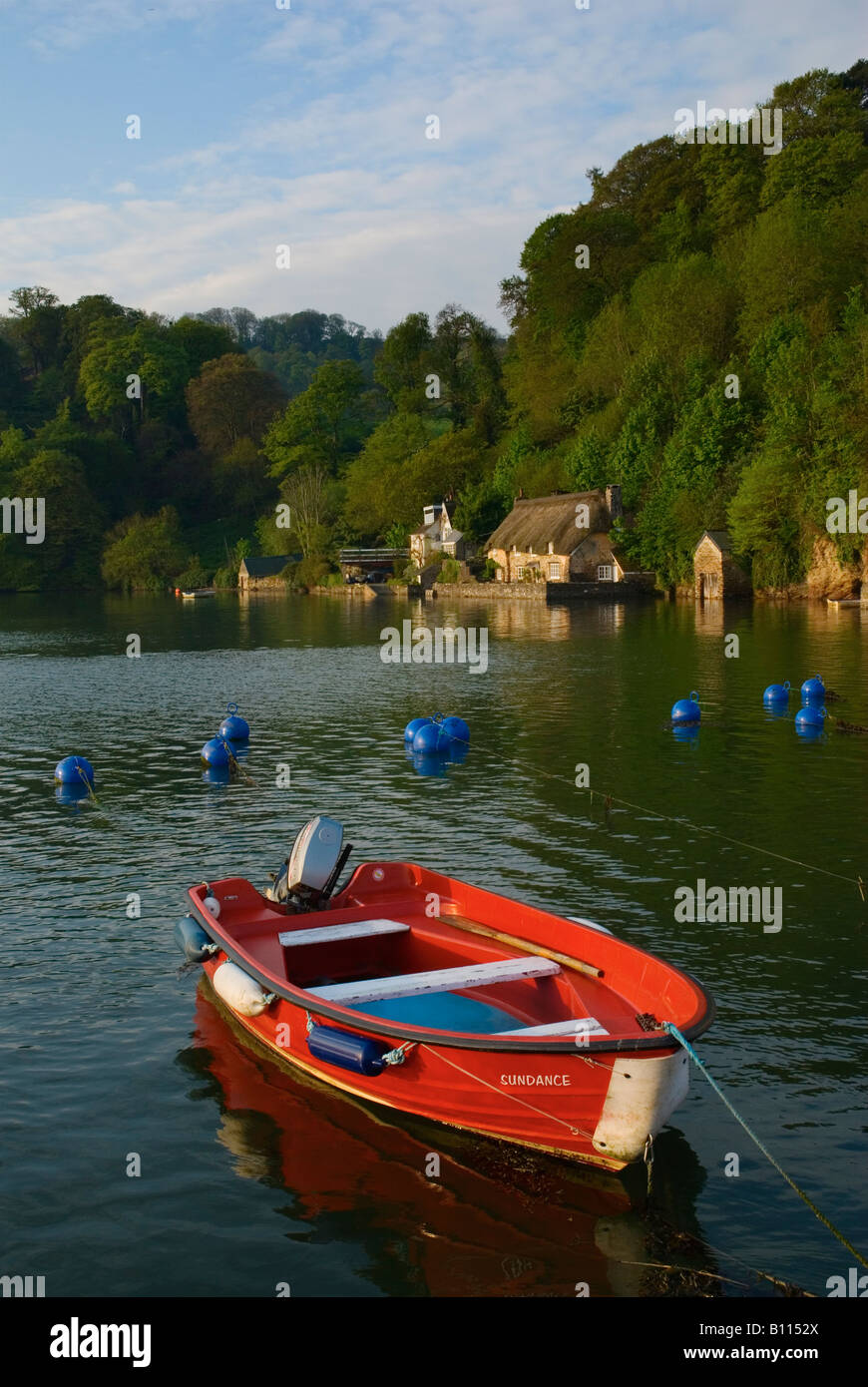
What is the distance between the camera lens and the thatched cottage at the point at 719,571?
86188mm

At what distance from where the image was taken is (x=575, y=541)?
100812 millimetres

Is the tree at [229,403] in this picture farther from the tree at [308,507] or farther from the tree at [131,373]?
the tree at [308,507]

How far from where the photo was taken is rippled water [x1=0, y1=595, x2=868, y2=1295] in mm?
9891

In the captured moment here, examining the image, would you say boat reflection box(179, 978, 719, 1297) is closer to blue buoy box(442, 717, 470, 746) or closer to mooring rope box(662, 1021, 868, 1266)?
mooring rope box(662, 1021, 868, 1266)

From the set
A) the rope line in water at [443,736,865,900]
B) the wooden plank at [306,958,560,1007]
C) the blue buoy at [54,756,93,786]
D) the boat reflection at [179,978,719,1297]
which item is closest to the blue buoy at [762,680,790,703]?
the rope line in water at [443,736,865,900]

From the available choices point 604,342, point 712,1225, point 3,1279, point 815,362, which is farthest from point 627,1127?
point 604,342

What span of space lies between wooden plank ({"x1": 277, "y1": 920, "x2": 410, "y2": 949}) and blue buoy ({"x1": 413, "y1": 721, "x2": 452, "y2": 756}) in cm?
1598

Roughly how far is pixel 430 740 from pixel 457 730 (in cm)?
168

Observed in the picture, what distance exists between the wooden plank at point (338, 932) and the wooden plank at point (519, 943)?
66 centimetres

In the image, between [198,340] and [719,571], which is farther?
[198,340]

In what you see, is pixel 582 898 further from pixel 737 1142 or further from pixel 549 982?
pixel 737 1142

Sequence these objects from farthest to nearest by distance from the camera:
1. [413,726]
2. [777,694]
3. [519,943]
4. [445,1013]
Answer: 1. [777,694]
2. [413,726]
3. [519,943]
4. [445,1013]

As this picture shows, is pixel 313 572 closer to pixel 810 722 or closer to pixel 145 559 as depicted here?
pixel 145 559

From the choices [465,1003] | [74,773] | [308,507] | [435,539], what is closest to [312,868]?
[465,1003]
